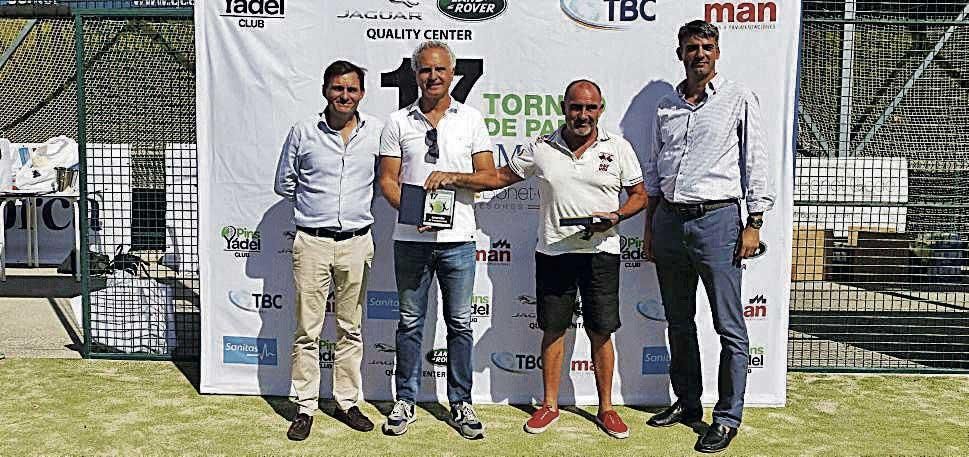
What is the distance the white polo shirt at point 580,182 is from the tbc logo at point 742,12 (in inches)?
39.8

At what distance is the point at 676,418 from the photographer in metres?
4.75

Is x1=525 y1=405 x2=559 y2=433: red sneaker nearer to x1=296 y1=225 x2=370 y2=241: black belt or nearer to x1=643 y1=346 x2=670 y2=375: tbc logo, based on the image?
x1=643 y1=346 x2=670 y2=375: tbc logo

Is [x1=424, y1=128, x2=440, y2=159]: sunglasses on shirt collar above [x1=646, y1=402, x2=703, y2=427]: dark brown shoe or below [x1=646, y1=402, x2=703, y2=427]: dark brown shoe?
above

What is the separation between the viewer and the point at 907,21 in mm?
5316

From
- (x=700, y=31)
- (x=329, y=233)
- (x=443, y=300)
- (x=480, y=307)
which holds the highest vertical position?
(x=700, y=31)

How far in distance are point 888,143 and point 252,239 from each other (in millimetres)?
7821

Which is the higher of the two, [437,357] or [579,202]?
[579,202]

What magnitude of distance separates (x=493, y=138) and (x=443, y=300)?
100 centimetres

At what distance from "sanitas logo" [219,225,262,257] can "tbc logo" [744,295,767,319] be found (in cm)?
284

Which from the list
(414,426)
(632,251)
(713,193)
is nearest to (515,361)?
(414,426)

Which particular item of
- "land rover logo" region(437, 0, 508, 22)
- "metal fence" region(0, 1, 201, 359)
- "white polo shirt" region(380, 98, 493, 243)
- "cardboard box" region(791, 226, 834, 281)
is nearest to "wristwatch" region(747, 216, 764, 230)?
"white polo shirt" region(380, 98, 493, 243)

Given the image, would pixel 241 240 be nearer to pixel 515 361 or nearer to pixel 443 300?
pixel 443 300

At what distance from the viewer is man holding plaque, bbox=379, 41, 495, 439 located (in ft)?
14.0

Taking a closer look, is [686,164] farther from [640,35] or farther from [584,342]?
[584,342]
